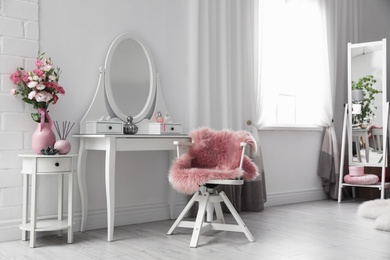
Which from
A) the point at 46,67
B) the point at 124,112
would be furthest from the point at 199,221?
the point at 46,67

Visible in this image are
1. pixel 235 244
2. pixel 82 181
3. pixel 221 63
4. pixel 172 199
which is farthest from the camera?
pixel 221 63

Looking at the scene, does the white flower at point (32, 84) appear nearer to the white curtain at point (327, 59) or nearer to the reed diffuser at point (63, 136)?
the reed diffuser at point (63, 136)

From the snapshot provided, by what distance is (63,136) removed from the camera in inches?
130

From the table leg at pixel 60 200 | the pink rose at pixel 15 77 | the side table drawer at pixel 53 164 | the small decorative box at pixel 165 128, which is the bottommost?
the table leg at pixel 60 200

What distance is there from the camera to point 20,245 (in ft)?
9.80

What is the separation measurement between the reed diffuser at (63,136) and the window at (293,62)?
7.01ft

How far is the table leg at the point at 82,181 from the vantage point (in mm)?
3400

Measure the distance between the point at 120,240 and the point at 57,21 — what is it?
5.50 ft

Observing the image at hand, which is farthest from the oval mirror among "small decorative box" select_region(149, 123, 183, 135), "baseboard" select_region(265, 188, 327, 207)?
"baseboard" select_region(265, 188, 327, 207)

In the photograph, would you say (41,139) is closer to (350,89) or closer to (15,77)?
(15,77)

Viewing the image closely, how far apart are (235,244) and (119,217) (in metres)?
1.10

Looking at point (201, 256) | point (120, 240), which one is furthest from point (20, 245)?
point (201, 256)

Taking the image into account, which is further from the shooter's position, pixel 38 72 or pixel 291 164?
pixel 291 164

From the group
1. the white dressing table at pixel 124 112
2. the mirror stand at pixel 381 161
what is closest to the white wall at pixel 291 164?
the mirror stand at pixel 381 161
